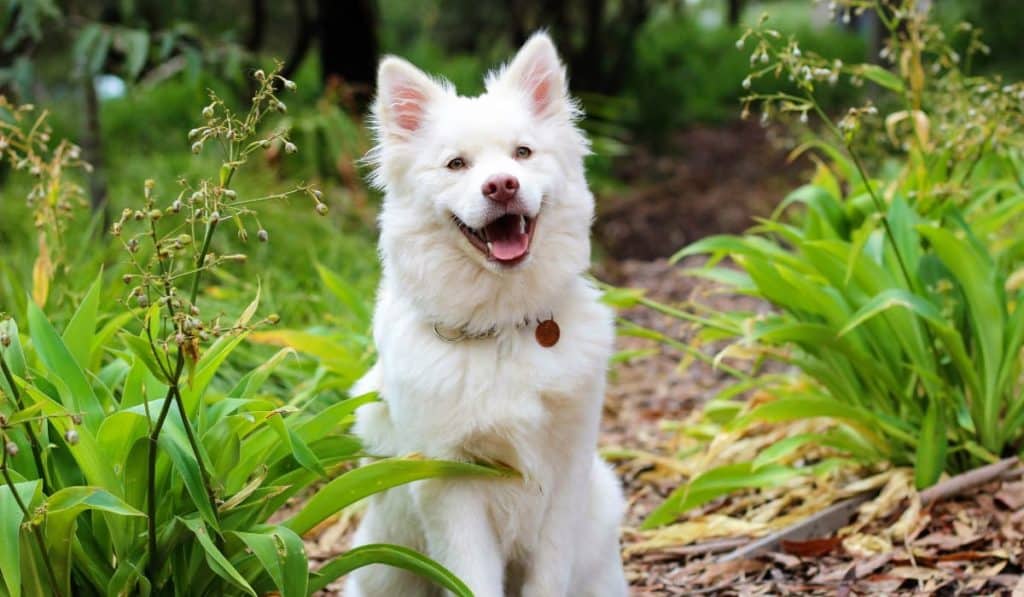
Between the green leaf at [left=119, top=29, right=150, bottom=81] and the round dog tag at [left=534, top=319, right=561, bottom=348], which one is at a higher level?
the green leaf at [left=119, top=29, right=150, bottom=81]

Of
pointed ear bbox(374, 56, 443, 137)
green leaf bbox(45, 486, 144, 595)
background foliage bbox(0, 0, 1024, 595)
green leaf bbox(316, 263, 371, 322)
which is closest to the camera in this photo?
green leaf bbox(45, 486, 144, 595)

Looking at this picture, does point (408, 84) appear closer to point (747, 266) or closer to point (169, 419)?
point (169, 419)

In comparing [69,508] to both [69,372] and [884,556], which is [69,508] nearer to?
[69,372]

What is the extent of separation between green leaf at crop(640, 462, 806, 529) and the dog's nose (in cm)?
147

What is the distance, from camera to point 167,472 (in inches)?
105

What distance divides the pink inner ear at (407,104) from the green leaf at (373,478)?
0.87 m

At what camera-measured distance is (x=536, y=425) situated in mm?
2664

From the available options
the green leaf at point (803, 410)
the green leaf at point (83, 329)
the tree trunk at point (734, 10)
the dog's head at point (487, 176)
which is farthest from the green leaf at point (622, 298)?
the tree trunk at point (734, 10)

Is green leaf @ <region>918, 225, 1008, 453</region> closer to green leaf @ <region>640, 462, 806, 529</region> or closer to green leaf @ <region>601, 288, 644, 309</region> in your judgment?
→ green leaf @ <region>640, 462, 806, 529</region>

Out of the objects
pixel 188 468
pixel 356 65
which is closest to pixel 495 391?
pixel 188 468

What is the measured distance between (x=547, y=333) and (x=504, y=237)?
26cm

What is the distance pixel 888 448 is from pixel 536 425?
1682 millimetres

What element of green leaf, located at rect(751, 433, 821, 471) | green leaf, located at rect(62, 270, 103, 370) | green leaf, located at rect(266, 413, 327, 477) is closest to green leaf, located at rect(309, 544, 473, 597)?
green leaf, located at rect(266, 413, 327, 477)

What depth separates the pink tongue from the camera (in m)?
2.67
